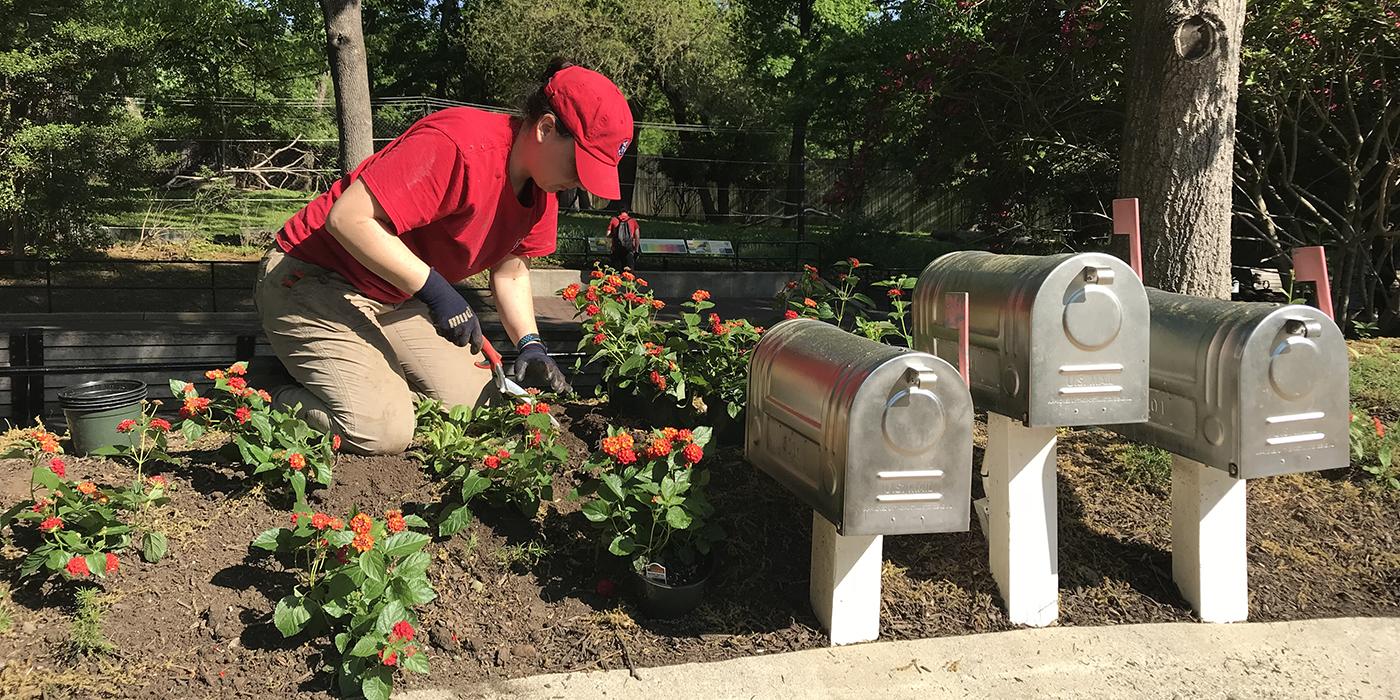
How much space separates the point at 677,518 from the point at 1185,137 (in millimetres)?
3188

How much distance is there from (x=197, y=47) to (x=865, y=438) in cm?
1756

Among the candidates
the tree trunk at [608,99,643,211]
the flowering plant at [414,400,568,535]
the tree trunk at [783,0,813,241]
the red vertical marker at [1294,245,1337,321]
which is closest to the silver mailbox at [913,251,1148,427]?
the red vertical marker at [1294,245,1337,321]

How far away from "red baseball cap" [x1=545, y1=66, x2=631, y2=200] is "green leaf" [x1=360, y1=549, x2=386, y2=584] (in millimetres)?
1301

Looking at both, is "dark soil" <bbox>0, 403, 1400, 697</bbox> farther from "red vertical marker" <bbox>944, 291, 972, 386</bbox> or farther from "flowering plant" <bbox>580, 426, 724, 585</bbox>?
"red vertical marker" <bbox>944, 291, 972, 386</bbox>

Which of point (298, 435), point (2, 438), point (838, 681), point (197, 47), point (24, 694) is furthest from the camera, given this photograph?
point (197, 47)

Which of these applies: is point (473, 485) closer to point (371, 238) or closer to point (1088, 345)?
point (371, 238)

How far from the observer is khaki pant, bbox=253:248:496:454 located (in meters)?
3.59

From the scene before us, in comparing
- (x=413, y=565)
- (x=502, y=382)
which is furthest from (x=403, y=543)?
(x=502, y=382)

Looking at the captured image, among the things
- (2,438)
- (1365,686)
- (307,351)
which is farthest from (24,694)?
(1365,686)

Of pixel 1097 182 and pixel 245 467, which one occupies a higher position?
pixel 1097 182

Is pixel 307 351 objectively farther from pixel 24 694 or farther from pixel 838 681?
pixel 838 681

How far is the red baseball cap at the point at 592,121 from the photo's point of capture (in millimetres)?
3195

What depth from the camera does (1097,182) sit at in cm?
954

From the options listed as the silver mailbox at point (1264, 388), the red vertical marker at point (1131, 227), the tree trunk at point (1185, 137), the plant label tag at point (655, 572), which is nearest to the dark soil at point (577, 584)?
the plant label tag at point (655, 572)
